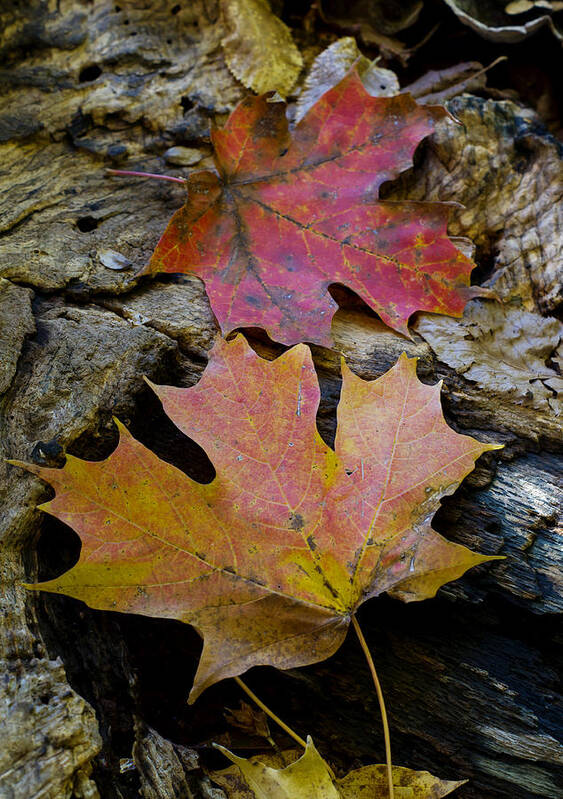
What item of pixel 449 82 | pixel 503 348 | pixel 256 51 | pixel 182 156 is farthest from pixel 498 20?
pixel 503 348

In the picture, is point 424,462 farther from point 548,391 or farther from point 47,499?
point 47,499

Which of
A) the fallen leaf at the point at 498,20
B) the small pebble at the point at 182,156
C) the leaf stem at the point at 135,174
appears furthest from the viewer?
the fallen leaf at the point at 498,20

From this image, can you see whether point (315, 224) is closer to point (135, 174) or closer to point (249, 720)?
point (135, 174)

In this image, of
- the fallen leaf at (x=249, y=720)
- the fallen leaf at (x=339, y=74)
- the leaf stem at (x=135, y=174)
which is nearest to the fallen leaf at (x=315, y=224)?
the leaf stem at (x=135, y=174)

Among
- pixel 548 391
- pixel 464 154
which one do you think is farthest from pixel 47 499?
pixel 464 154

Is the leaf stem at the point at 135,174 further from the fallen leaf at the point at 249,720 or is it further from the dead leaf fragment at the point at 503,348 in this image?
the fallen leaf at the point at 249,720

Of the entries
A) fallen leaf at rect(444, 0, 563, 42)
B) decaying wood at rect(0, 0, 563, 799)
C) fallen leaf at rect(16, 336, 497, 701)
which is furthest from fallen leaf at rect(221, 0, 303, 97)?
fallen leaf at rect(16, 336, 497, 701)
